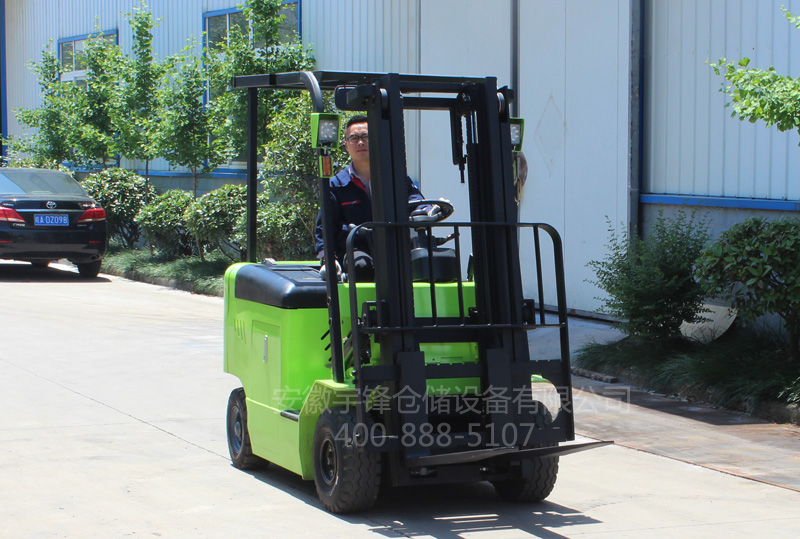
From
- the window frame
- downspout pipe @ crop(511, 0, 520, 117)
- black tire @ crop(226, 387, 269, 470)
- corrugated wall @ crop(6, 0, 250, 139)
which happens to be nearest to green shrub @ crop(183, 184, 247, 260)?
corrugated wall @ crop(6, 0, 250, 139)

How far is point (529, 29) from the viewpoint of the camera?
12.9m

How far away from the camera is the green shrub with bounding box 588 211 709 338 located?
9375mm

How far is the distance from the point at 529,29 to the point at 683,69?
2516mm

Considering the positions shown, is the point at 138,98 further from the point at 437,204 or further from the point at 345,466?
the point at 345,466

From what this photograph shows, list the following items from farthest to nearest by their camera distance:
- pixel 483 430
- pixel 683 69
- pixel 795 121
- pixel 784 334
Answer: pixel 683 69, pixel 784 334, pixel 795 121, pixel 483 430

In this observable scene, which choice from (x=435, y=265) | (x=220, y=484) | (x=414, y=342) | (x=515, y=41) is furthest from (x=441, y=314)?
(x=515, y=41)

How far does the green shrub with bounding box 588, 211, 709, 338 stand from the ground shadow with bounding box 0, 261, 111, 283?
1094 centimetres

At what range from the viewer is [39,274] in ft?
61.0

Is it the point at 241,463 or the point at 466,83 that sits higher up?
the point at 466,83

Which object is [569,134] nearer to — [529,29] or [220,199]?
[529,29]

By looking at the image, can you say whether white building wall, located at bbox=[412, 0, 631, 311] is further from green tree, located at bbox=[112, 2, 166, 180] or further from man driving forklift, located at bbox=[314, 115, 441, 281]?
green tree, located at bbox=[112, 2, 166, 180]

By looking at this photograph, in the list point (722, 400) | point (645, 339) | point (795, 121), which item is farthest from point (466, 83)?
point (645, 339)

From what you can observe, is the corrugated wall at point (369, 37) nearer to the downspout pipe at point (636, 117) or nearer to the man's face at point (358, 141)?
the downspout pipe at point (636, 117)

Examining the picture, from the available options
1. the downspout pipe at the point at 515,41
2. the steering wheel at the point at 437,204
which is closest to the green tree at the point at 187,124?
the downspout pipe at the point at 515,41
